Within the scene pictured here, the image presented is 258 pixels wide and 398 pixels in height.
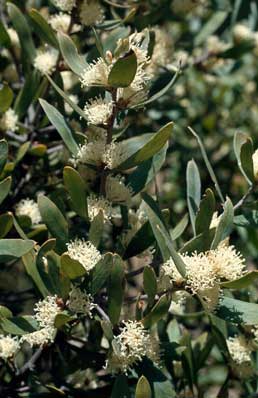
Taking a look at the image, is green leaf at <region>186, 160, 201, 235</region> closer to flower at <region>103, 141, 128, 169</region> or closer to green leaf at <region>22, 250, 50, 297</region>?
flower at <region>103, 141, 128, 169</region>

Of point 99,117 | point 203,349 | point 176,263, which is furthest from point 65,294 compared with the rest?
point 203,349

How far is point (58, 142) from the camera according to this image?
1.96 m

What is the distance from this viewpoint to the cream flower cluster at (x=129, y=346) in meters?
1.37

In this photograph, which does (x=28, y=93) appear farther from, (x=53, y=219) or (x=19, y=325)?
(x=19, y=325)

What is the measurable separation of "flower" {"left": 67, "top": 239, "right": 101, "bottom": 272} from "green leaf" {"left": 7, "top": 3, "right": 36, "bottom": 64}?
662 millimetres

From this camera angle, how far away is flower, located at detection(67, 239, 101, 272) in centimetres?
136

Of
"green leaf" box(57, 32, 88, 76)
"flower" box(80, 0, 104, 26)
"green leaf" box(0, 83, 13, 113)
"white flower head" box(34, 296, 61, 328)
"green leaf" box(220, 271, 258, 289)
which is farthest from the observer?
"flower" box(80, 0, 104, 26)

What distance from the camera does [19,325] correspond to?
144 cm

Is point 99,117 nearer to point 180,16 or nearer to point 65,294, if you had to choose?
point 65,294

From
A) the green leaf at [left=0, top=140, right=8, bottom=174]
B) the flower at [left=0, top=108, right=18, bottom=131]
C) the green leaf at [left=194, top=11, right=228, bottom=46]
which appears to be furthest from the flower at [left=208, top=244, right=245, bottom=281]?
the green leaf at [left=194, top=11, right=228, bottom=46]

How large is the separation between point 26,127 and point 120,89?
545 millimetres

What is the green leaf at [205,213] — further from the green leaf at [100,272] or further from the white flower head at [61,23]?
the white flower head at [61,23]

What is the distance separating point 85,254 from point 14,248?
0.43 feet

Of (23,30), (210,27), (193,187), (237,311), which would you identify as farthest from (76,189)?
(210,27)
